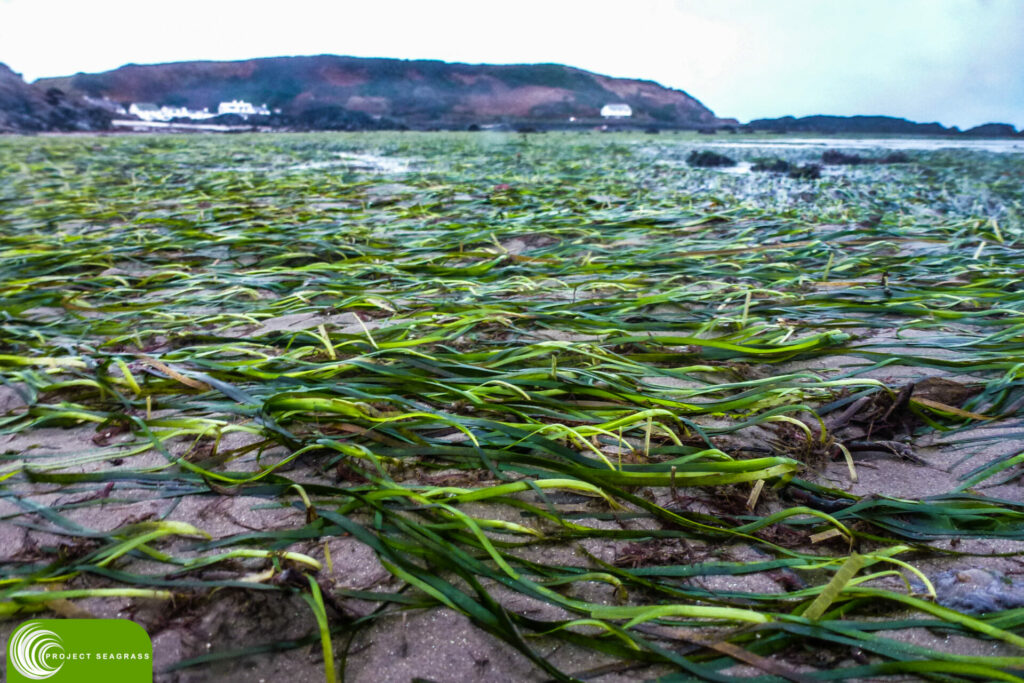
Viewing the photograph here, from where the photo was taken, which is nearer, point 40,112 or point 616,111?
point 40,112

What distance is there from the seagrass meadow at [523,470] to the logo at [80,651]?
0.02 meters

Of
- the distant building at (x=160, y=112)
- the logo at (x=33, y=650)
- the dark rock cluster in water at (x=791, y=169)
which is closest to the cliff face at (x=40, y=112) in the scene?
the distant building at (x=160, y=112)

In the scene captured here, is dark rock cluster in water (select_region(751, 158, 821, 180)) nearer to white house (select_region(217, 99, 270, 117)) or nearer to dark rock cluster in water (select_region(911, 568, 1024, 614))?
dark rock cluster in water (select_region(911, 568, 1024, 614))

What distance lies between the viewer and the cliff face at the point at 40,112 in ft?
83.6

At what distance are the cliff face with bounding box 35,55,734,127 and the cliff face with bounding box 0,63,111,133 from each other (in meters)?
18.0

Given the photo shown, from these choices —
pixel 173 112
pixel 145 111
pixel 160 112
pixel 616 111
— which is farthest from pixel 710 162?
pixel 173 112

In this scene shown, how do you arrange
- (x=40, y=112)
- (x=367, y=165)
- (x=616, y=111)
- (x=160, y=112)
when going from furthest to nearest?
1. (x=616, y=111)
2. (x=160, y=112)
3. (x=40, y=112)
4. (x=367, y=165)

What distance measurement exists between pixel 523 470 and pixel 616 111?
49134 mm

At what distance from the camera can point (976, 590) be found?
83 cm

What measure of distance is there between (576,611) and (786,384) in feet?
3.09

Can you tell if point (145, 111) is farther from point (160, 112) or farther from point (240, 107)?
point (240, 107)

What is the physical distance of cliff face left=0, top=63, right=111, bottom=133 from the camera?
2548cm

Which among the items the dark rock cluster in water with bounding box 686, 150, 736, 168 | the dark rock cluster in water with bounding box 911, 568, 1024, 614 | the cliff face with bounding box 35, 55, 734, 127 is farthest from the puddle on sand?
the cliff face with bounding box 35, 55, 734, 127

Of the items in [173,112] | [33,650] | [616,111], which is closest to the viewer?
[33,650]
